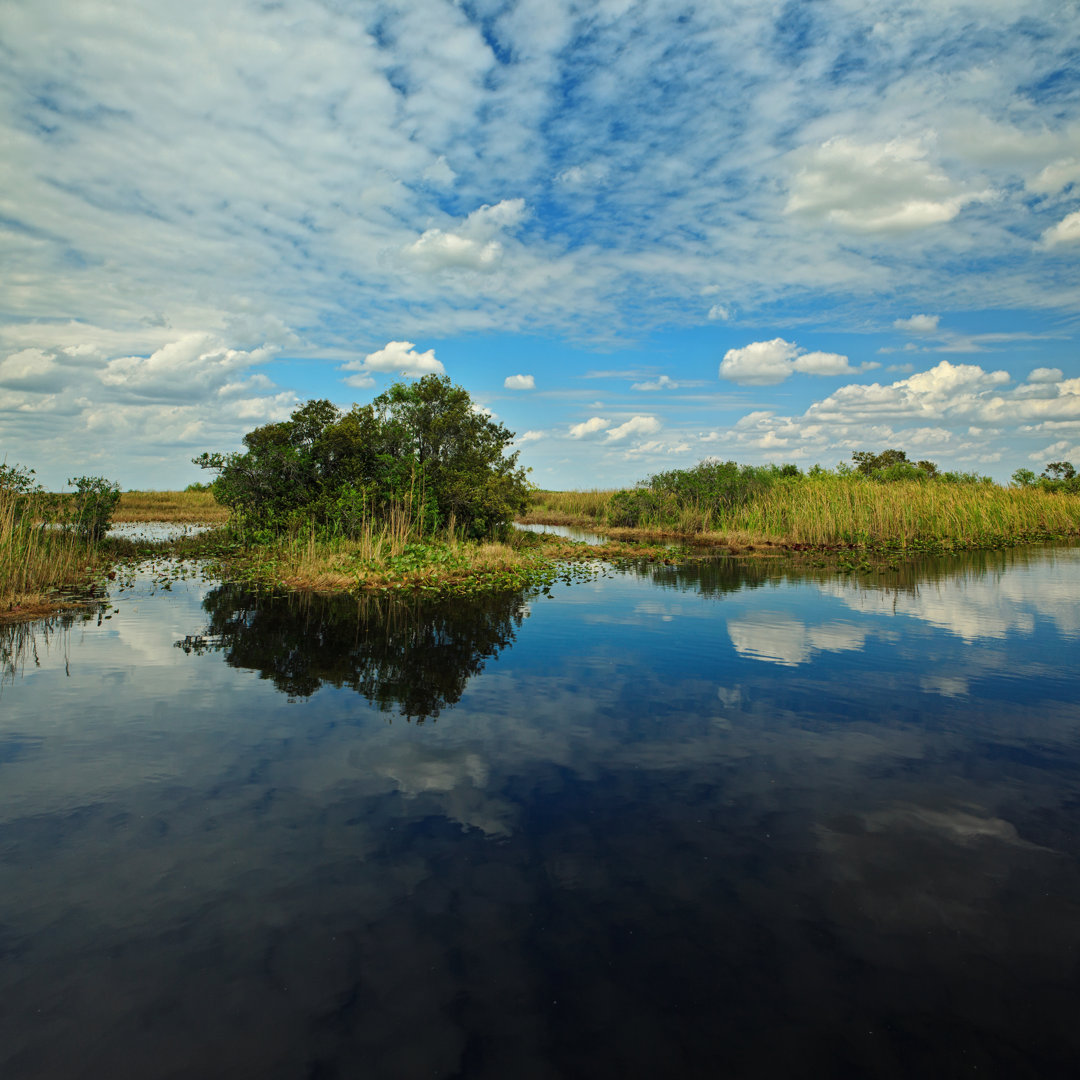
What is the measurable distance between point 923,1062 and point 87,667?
1105 centimetres

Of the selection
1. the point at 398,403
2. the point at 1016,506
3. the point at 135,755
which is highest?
the point at 398,403

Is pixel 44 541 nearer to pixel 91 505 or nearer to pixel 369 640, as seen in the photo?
pixel 91 505

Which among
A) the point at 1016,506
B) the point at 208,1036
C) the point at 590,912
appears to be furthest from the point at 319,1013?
the point at 1016,506

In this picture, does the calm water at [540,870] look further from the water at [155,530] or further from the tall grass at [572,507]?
the tall grass at [572,507]

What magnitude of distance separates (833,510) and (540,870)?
29.1 meters

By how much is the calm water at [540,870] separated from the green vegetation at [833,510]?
20736 millimetres

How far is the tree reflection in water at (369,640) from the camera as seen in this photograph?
30.7 ft

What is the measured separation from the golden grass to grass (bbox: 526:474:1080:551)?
20597mm

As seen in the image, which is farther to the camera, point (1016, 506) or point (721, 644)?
point (1016, 506)

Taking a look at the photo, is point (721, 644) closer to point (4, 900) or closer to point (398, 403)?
point (4, 900)

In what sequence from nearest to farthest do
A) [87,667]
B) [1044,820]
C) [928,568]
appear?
[1044,820], [87,667], [928,568]

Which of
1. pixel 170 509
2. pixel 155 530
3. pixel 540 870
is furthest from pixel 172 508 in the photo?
pixel 540 870

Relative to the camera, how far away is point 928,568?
862 inches

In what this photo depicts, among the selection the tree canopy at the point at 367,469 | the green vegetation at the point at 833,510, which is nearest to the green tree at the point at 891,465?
the green vegetation at the point at 833,510
